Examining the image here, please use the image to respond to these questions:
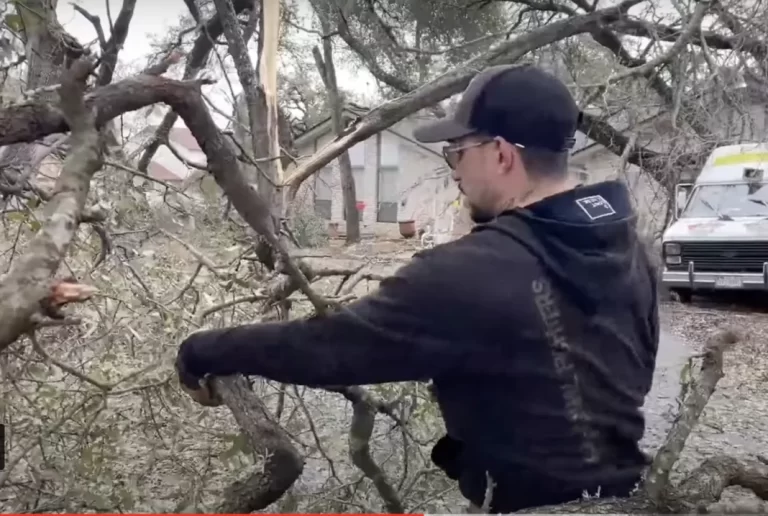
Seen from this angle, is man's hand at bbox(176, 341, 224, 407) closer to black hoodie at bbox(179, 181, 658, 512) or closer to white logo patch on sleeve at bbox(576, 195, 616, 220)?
black hoodie at bbox(179, 181, 658, 512)

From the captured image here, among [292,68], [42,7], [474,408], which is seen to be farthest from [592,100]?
[42,7]

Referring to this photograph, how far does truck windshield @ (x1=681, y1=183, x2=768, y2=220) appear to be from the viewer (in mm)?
1333

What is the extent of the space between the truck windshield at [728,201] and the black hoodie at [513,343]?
587mm

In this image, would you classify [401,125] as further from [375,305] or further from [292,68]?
[375,305]

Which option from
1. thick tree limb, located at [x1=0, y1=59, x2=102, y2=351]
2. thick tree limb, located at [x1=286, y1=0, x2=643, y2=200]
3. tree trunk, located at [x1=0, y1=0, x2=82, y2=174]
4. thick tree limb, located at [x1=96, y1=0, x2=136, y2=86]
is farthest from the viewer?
thick tree limb, located at [x1=286, y1=0, x2=643, y2=200]

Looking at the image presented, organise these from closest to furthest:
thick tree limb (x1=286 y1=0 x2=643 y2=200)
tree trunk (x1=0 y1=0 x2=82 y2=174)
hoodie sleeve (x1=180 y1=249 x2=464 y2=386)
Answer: hoodie sleeve (x1=180 y1=249 x2=464 y2=386), tree trunk (x1=0 y1=0 x2=82 y2=174), thick tree limb (x1=286 y1=0 x2=643 y2=200)

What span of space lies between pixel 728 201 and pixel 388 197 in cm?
62

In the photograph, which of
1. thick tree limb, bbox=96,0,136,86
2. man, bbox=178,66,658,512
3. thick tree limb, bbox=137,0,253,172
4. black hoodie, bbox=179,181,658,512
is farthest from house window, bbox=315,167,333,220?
black hoodie, bbox=179,181,658,512

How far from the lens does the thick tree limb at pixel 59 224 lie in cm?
57

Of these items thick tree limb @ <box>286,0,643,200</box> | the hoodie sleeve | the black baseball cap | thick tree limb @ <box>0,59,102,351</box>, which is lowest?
the hoodie sleeve

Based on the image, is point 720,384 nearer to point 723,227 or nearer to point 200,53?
point 723,227

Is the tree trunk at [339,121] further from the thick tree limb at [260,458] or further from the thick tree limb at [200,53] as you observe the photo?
the thick tree limb at [260,458]

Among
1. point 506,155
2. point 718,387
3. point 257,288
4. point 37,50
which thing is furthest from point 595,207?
point 37,50

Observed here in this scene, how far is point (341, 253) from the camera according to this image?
127 cm
